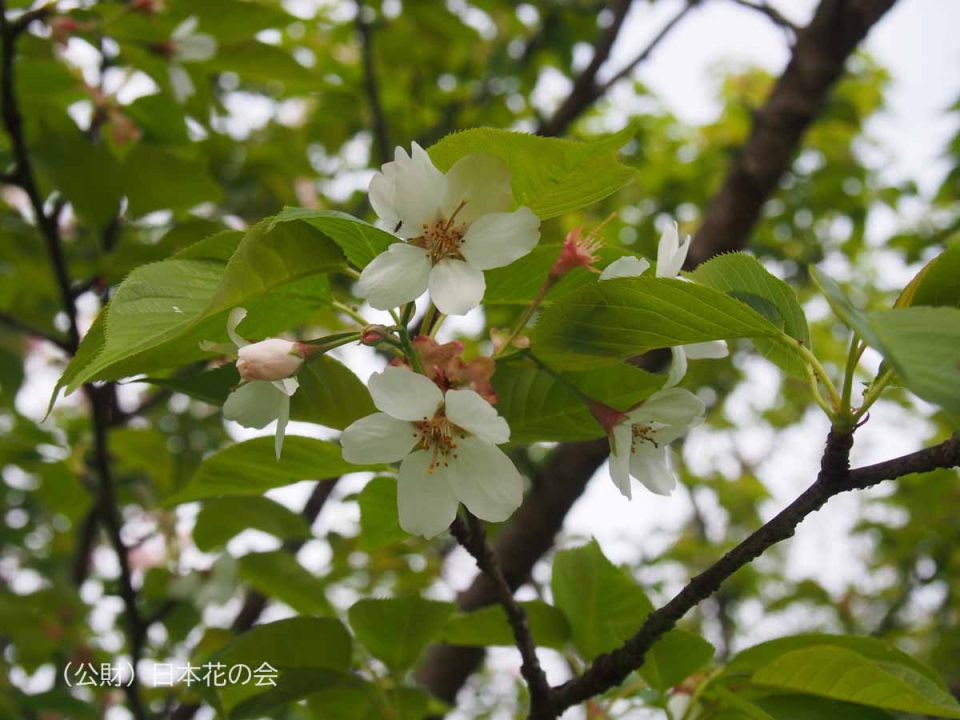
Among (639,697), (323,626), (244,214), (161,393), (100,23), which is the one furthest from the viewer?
(244,214)

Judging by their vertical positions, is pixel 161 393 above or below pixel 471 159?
above

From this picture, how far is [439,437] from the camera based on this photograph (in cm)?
79

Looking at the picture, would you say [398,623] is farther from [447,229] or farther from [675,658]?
[447,229]

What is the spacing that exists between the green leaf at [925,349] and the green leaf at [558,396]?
33 centimetres

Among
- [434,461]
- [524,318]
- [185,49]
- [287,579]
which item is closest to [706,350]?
[524,318]

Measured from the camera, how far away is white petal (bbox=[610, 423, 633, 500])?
808mm

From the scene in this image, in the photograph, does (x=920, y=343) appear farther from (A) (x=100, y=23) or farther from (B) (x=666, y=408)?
(A) (x=100, y=23)

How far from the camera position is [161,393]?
231 centimetres

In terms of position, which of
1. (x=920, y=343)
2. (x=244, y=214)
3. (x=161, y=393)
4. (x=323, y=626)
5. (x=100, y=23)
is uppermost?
(x=244, y=214)

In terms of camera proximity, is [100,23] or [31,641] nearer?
[100,23]

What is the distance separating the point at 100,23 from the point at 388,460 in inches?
54.8

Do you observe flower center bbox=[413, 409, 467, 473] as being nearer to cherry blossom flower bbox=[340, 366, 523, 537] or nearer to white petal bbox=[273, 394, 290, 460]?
cherry blossom flower bbox=[340, 366, 523, 537]

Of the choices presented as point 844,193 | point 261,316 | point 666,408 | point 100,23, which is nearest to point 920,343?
point 666,408

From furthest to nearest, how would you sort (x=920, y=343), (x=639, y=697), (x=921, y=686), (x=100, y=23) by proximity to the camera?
(x=100, y=23) → (x=639, y=697) → (x=921, y=686) → (x=920, y=343)
